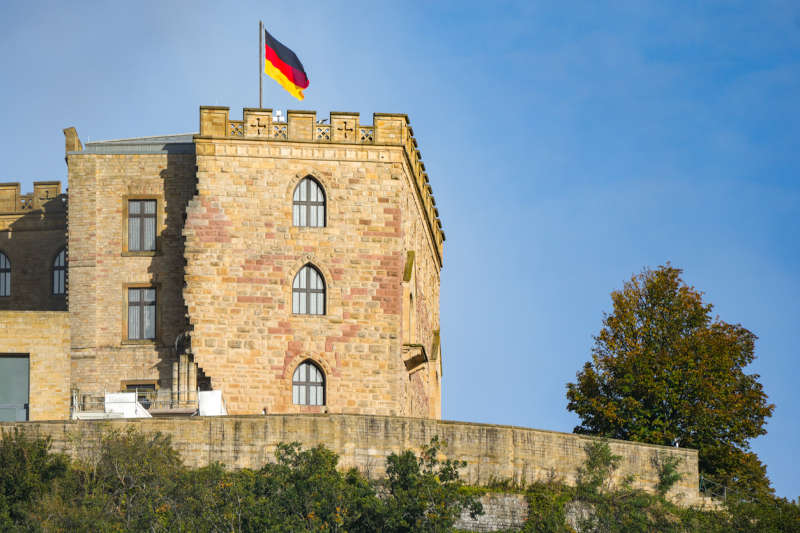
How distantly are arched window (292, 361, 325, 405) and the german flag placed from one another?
8.96 m

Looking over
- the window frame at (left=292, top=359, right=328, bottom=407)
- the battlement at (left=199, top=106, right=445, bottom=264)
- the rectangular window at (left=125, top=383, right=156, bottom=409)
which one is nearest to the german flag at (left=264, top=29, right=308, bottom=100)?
the battlement at (left=199, top=106, right=445, bottom=264)

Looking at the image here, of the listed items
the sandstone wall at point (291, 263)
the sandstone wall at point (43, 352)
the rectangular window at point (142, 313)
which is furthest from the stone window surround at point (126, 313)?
the sandstone wall at point (43, 352)

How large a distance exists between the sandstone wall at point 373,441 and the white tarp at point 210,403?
3.69m

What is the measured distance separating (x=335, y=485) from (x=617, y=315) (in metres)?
16.5

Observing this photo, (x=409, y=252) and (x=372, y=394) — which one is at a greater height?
(x=409, y=252)

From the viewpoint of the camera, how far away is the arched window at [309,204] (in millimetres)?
50125

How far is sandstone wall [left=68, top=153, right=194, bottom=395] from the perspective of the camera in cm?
5097

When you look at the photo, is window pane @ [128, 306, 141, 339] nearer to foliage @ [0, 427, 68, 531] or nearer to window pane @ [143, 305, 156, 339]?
window pane @ [143, 305, 156, 339]

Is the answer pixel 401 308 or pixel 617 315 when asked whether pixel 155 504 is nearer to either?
pixel 401 308

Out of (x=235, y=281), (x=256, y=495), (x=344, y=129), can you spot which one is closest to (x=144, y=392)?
(x=235, y=281)

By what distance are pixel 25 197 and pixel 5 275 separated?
298 centimetres

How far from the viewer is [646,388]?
52781 millimetres

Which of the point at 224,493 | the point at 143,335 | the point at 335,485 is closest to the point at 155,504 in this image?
the point at 224,493

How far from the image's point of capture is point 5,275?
191 feet
